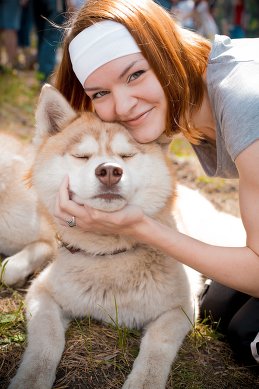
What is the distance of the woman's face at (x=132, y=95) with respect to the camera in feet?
7.18

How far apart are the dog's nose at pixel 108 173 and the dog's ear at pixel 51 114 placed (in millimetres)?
566

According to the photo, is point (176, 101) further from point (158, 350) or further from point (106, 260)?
point (158, 350)

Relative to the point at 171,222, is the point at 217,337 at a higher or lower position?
lower

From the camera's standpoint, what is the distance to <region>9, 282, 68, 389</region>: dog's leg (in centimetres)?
185

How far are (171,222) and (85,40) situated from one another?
985 millimetres

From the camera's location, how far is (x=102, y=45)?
218 cm

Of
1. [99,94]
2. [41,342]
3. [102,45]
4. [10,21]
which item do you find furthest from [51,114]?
[10,21]

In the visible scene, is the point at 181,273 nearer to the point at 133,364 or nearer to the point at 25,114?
the point at 133,364

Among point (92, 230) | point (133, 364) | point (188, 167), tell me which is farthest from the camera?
point (188, 167)

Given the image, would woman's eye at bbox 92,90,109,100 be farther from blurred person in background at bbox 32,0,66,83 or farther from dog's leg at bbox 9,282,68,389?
blurred person in background at bbox 32,0,66,83

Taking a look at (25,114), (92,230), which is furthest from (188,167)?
(92,230)

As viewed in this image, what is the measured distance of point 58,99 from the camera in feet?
7.63

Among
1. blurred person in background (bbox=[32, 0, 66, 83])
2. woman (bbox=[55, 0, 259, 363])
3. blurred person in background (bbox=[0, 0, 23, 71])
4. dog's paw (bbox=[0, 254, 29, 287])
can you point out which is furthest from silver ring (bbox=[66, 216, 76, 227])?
blurred person in background (bbox=[0, 0, 23, 71])

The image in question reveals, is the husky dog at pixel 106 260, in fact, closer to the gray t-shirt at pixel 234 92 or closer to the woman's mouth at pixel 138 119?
the woman's mouth at pixel 138 119
